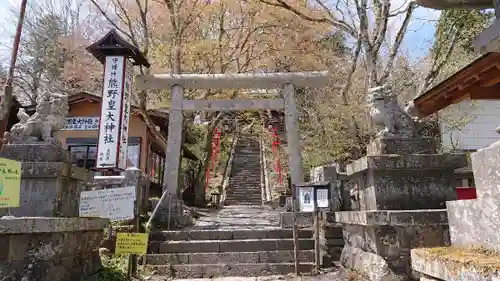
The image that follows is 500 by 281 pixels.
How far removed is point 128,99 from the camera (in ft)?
32.4

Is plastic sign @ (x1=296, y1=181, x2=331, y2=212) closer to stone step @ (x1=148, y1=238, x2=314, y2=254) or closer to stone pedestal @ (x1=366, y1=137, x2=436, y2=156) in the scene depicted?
stone step @ (x1=148, y1=238, x2=314, y2=254)

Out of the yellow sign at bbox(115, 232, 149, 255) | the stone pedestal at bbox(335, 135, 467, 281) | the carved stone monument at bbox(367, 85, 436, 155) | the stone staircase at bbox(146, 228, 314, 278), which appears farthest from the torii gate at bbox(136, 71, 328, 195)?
the stone pedestal at bbox(335, 135, 467, 281)

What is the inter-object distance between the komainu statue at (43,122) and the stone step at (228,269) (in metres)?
3.50

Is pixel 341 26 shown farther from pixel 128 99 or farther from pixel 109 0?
pixel 109 0


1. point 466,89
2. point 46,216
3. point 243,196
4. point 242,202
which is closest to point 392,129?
point 466,89

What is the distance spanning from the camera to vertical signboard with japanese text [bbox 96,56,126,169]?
29.3 feet

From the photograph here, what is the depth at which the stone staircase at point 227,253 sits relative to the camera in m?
7.72

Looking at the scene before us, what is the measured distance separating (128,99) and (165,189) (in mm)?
2782

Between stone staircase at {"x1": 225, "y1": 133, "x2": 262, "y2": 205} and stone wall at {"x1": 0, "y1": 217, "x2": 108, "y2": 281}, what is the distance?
15.0 meters

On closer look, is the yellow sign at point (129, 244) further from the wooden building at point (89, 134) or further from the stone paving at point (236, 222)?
the wooden building at point (89, 134)

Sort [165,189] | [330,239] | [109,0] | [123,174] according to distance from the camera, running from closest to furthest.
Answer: [330,239]
[123,174]
[165,189]
[109,0]

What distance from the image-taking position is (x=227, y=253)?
8.23 meters

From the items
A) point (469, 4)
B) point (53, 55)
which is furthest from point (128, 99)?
point (53, 55)

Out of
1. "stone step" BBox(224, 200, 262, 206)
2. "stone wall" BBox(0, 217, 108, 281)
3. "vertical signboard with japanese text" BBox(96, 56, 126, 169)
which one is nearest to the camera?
"stone wall" BBox(0, 217, 108, 281)
